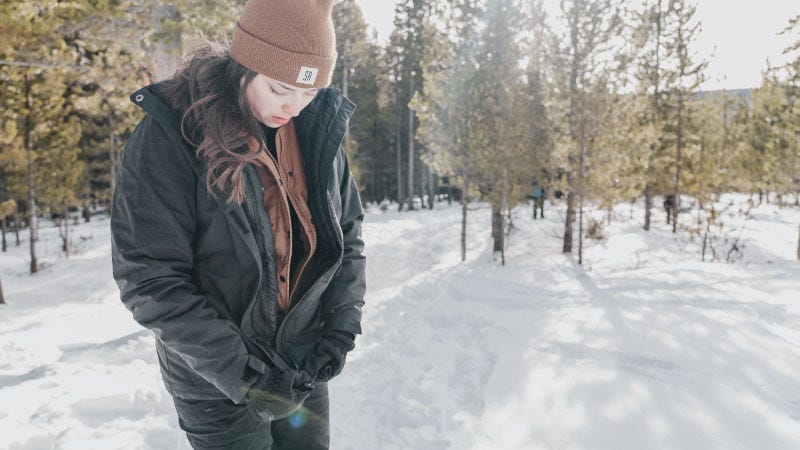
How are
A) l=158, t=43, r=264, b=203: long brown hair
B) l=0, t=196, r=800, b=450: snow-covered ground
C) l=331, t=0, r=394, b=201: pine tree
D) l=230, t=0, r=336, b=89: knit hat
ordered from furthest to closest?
l=331, t=0, r=394, b=201: pine tree
l=0, t=196, r=800, b=450: snow-covered ground
l=230, t=0, r=336, b=89: knit hat
l=158, t=43, r=264, b=203: long brown hair

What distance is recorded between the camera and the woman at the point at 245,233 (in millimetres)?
1385

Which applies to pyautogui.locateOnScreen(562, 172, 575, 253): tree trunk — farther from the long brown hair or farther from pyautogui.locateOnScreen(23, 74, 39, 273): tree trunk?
pyautogui.locateOnScreen(23, 74, 39, 273): tree trunk

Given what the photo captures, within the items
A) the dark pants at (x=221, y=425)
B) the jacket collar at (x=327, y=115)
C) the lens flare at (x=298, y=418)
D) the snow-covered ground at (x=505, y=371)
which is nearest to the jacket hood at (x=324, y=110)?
the jacket collar at (x=327, y=115)

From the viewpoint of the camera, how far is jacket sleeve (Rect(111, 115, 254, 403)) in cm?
136

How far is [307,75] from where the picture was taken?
168 centimetres

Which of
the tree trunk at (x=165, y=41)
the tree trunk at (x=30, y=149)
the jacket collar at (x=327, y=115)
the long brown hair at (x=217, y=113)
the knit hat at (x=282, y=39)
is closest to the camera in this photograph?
the long brown hair at (x=217, y=113)

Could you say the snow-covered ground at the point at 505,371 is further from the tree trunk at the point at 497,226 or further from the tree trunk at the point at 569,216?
the tree trunk at the point at 569,216

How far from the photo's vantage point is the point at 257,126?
1.59 m

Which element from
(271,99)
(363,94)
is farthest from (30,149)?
(363,94)

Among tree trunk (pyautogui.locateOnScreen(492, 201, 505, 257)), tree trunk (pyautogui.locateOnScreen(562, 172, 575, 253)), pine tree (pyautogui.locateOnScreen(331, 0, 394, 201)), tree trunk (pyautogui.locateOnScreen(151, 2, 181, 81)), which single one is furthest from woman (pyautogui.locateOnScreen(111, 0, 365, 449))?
pine tree (pyautogui.locateOnScreen(331, 0, 394, 201))

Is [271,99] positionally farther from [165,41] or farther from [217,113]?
[165,41]

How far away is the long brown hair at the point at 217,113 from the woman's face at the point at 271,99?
4cm

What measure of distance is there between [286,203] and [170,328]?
1.81 feet

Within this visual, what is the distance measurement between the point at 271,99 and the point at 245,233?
50 centimetres
